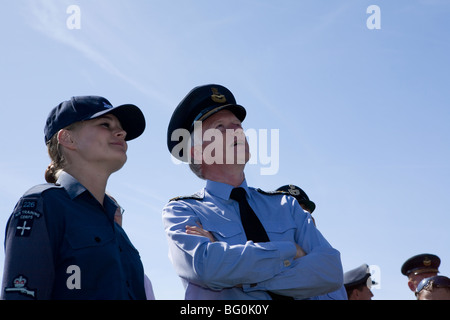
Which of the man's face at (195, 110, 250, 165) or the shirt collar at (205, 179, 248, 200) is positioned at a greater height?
the man's face at (195, 110, 250, 165)

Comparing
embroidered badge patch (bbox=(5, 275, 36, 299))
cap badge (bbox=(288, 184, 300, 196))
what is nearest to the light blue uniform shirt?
embroidered badge patch (bbox=(5, 275, 36, 299))

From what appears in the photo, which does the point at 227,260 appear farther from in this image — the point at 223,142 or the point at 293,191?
the point at 293,191

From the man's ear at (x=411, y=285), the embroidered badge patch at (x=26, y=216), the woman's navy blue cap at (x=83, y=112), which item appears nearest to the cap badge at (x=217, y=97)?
the woman's navy blue cap at (x=83, y=112)

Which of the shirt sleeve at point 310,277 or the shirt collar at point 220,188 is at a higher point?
the shirt collar at point 220,188

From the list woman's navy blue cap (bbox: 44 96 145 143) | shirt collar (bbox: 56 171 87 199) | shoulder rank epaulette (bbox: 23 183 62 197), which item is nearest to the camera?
shoulder rank epaulette (bbox: 23 183 62 197)

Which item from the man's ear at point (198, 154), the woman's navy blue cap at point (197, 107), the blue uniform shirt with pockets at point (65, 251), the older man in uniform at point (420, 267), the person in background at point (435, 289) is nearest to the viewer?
the blue uniform shirt with pockets at point (65, 251)

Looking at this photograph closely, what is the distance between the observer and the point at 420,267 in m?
11.0

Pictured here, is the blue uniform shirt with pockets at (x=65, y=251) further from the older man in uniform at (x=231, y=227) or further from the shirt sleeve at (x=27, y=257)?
the older man in uniform at (x=231, y=227)

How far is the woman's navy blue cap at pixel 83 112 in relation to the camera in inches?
206

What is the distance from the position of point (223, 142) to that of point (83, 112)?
1.27m

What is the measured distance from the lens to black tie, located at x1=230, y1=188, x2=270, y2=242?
5.01 m

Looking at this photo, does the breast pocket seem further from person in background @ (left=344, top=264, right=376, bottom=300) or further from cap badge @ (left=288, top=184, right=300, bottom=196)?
person in background @ (left=344, top=264, right=376, bottom=300)

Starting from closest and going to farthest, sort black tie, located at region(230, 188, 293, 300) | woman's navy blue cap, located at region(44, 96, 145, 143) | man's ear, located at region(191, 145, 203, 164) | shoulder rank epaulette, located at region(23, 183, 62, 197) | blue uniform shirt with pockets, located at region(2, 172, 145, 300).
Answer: blue uniform shirt with pockets, located at region(2, 172, 145, 300) < shoulder rank epaulette, located at region(23, 183, 62, 197) < black tie, located at region(230, 188, 293, 300) < woman's navy blue cap, located at region(44, 96, 145, 143) < man's ear, located at region(191, 145, 203, 164)
